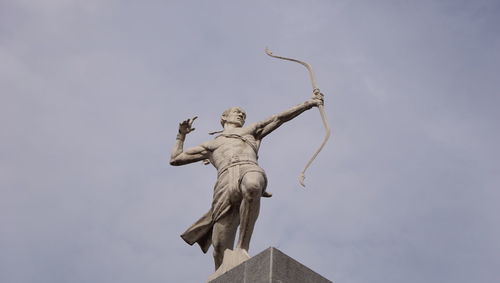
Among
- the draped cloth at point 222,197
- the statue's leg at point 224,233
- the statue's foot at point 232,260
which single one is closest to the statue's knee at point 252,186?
the draped cloth at point 222,197

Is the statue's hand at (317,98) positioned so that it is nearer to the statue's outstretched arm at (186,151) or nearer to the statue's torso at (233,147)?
the statue's torso at (233,147)

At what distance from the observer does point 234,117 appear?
1246 centimetres

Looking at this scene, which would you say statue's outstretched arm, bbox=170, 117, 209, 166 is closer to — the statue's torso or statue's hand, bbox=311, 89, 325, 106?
the statue's torso

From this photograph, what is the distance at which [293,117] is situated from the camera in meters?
12.1

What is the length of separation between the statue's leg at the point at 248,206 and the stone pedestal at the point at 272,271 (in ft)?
2.78

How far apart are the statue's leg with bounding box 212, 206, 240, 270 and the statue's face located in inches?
71.0

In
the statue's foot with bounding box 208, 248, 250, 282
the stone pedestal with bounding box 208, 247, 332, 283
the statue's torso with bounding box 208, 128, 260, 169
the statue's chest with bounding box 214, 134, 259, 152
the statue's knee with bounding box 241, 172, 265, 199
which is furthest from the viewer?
the statue's chest with bounding box 214, 134, 259, 152

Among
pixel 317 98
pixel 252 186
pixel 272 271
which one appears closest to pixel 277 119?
pixel 317 98

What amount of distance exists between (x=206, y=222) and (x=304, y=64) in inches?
132

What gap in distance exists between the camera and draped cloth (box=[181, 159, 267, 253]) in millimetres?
10961

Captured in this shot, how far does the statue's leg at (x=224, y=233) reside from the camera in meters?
11.1

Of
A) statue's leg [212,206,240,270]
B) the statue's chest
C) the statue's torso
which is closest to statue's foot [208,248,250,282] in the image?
statue's leg [212,206,240,270]

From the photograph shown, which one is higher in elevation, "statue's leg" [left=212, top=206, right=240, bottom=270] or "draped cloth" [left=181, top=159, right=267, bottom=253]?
"draped cloth" [left=181, top=159, right=267, bottom=253]

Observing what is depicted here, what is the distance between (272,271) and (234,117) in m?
3.77
